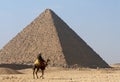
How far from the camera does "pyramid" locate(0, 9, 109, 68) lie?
74.4 metres

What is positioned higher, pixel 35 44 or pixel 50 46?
pixel 35 44

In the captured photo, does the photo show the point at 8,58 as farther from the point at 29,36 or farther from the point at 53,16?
the point at 53,16

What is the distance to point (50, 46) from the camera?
77.1 meters

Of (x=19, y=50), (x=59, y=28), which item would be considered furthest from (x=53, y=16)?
(x=19, y=50)

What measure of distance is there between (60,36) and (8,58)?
25.6 feet

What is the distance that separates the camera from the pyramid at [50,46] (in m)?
74.4

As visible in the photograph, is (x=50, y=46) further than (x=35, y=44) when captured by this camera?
No

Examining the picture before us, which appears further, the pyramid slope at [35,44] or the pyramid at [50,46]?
the pyramid slope at [35,44]

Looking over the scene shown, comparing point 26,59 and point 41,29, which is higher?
point 41,29

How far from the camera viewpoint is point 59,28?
81.9 metres

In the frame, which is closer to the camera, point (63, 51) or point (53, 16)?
point (63, 51)

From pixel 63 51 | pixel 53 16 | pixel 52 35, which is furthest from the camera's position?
pixel 53 16

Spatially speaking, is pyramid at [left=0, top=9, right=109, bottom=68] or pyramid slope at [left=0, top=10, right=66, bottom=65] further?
pyramid slope at [left=0, top=10, right=66, bottom=65]

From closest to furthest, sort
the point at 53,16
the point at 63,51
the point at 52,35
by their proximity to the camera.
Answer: the point at 63,51
the point at 52,35
the point at 53,16
